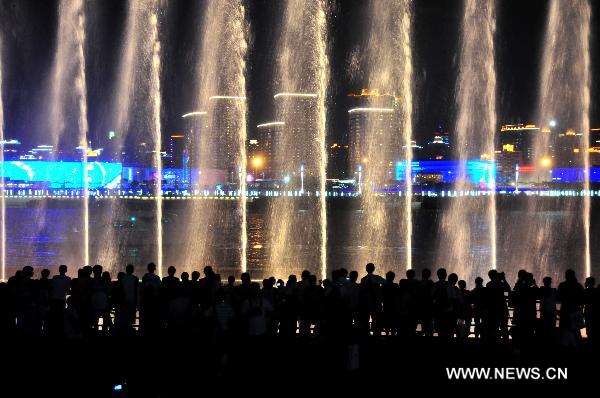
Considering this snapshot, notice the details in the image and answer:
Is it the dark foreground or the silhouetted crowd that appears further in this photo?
the silhouetted crowd

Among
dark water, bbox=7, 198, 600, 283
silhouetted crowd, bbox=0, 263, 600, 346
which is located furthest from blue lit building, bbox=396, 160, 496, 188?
silhouetted crowd, bbox=0, 263, 600, 346

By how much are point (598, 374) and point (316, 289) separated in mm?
3599

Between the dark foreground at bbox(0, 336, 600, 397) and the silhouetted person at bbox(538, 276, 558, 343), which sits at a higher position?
the silhouetted person at bbox(538, 276, 558, 343)

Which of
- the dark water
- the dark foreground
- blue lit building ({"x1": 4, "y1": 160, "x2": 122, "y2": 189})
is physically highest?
blue lit building ({"x1": 4, "y1": 160, "x2": 122, "y2": 189})

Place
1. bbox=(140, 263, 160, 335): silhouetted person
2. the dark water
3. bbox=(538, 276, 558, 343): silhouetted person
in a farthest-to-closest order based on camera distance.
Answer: the dark water → bbox=(140, 263, 160, 335): silhouetted person → bbox=(538, 276, 558, 343): silhouetted person

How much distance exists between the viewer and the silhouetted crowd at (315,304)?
9.19m

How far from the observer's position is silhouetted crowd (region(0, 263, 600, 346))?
30.1 feet

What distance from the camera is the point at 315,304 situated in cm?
988

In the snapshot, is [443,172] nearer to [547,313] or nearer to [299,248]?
[299,248]

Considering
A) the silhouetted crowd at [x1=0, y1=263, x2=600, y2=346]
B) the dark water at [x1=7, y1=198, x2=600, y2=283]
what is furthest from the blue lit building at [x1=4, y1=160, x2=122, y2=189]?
the silhouetted crowd at [x1=0, y1=263, x2=600, y2=346]

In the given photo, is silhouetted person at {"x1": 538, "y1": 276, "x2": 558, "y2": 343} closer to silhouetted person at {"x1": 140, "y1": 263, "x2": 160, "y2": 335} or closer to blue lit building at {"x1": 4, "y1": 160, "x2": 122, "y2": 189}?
silhouetted person at {"x1": 140, "y1": 263, "x2": 160, "y2": 335}

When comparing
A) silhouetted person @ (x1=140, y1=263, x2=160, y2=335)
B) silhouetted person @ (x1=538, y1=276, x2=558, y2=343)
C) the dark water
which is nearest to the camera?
silhouetted person @ (x1=538, y1=276, x2=558, y2=343)

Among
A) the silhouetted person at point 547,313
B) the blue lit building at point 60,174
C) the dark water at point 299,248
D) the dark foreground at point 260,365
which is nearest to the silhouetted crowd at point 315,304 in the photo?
the silhouetted person at point 547,313

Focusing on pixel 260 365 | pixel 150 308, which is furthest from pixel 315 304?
pixel 150 308
